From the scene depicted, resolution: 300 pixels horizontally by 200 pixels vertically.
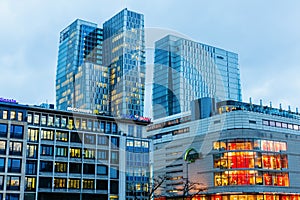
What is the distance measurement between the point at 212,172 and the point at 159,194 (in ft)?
96.9

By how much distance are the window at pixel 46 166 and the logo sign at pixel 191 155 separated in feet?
187

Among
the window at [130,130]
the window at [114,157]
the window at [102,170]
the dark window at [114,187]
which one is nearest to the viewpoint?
the window at [102,170]

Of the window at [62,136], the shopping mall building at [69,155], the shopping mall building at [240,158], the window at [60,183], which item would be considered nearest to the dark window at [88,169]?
the shopping mall building at [69,155]

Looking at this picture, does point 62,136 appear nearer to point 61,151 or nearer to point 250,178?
point 61,151

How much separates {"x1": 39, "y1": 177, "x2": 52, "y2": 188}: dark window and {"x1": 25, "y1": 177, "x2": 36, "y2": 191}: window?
156 centimetres

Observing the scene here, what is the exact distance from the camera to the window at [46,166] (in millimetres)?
98875

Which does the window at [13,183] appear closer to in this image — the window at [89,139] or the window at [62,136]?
the window at [62,136]

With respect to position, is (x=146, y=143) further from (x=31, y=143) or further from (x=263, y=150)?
(x=263, y=150)

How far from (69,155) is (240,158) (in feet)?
179

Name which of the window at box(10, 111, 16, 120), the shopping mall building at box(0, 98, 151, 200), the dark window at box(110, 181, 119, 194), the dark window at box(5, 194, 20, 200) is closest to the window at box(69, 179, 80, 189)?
the shopping mall building at box(0, 98, 151, 200)

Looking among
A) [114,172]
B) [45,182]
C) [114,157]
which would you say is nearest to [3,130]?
[45,182]

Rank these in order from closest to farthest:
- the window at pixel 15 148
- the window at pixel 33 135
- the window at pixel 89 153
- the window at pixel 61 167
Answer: the window at pixel 15 148, the window at pixel 33 135, the window at pixel 61 167, the window at pixel 89 153

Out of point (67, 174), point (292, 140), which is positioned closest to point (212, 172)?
point (292, 140)

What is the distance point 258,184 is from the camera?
128 m
